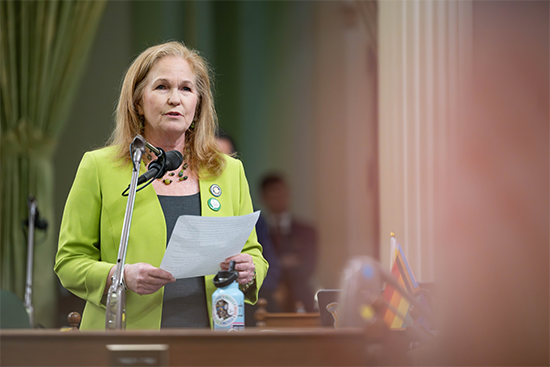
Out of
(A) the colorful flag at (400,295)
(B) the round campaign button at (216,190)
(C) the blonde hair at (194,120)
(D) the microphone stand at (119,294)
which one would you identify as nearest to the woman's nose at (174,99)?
(C) the blonde hair at (194,120)

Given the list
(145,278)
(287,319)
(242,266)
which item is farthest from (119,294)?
(287,319)

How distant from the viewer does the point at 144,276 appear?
47.5 inches

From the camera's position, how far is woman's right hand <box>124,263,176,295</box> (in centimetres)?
121

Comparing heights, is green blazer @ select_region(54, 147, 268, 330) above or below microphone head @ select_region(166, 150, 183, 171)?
below

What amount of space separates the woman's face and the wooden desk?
2.44 ft

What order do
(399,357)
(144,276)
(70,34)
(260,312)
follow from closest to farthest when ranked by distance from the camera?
1. (399,357)
2. (144,276)
3. (260,312)
4. (70,34)

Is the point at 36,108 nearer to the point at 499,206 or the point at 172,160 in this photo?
the point at 172,160

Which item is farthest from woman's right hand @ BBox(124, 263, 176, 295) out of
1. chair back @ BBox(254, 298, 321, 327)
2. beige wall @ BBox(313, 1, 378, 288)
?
beige wall @ BBox(313, 1, 378, 288)

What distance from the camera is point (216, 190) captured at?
1518mm

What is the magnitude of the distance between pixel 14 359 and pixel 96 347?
13cm

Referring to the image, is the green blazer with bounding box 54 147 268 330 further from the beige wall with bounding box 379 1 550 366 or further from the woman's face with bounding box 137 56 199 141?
the beige wall with bounding box 379 1 550 366

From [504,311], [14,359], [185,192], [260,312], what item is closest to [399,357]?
[504,311]

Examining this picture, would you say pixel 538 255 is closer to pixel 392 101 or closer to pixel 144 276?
pixel 144 276

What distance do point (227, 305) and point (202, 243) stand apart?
5.8 inches
